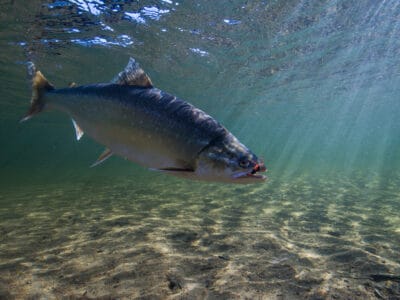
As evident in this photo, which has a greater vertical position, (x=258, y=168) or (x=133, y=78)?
(x=133, y=78)

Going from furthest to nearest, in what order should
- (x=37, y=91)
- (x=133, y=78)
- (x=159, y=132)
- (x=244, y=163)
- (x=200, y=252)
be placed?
(x=200, y=252) → (x=37, y=91) → (x=133, y=78) → (x=159, y=132) → (x=244, y=163)

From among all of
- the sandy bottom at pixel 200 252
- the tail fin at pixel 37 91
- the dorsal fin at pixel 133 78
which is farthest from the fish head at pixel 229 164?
the tail fin at pixel 37 91

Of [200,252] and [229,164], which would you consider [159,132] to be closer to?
[229,164]

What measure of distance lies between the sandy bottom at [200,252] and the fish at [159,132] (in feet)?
5.96

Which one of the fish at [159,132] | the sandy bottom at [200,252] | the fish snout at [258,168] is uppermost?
the fish at [159,132]

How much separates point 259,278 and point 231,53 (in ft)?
64.8

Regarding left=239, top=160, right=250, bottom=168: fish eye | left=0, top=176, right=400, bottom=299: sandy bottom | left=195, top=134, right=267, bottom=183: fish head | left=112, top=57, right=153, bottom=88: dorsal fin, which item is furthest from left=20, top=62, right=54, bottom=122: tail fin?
left=239, top=160, right=250, bottom=168: fish eye

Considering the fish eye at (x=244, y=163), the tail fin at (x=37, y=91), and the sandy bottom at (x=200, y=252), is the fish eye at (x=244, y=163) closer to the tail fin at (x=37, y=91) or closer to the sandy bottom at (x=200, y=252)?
the sandy bottom at (x=200, y=252)

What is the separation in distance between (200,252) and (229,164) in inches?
119

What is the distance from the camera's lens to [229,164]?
2.72m

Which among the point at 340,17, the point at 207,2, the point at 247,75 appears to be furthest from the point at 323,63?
the point at 207,2

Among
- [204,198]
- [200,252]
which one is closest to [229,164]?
[200,252]

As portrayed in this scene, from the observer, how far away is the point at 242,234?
6.47m

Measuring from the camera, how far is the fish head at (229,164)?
8.84 ft
